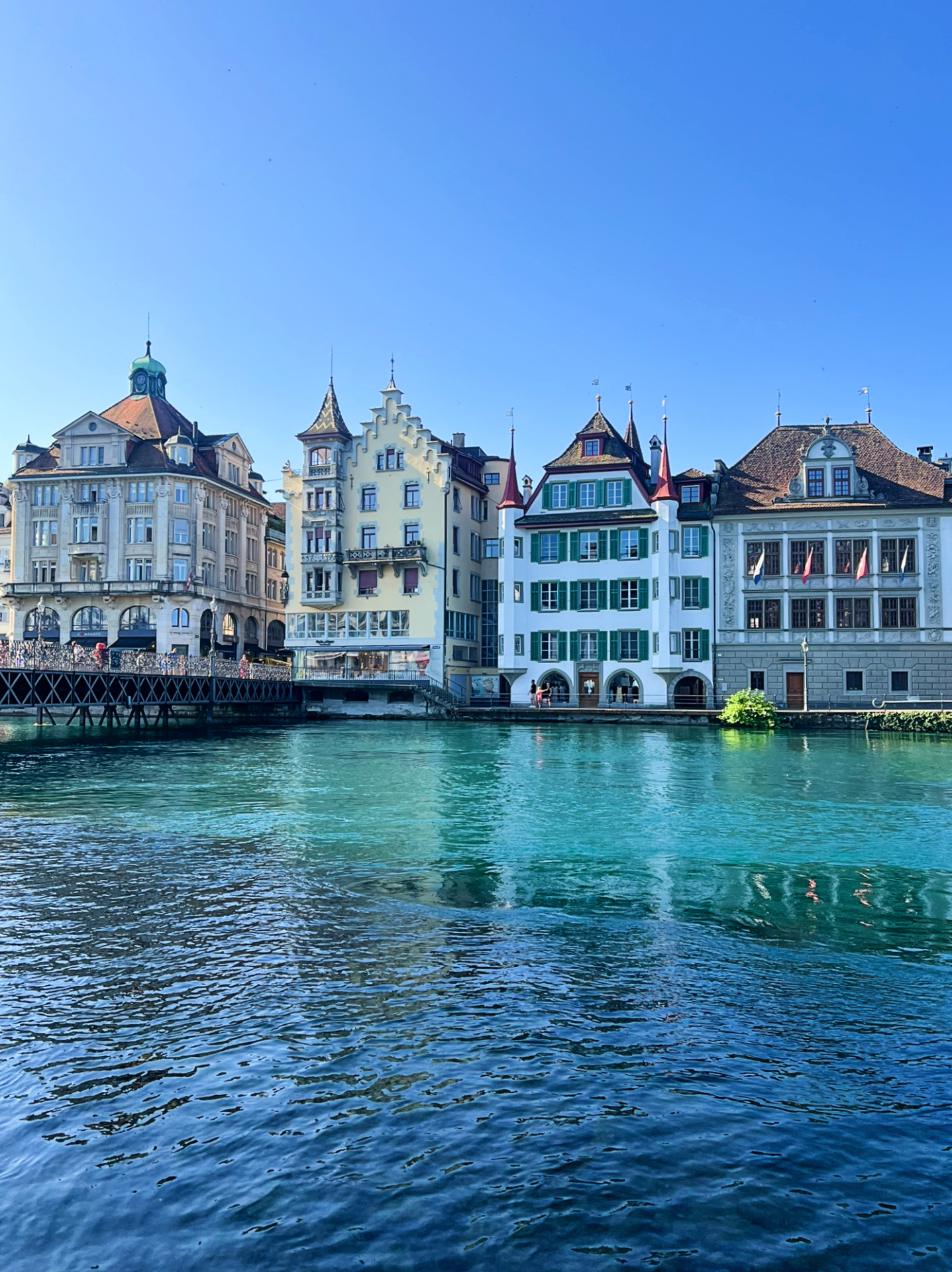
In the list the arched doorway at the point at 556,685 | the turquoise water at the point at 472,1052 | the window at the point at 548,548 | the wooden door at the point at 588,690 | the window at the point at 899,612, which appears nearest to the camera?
the turquoise water at the point at 472,1052

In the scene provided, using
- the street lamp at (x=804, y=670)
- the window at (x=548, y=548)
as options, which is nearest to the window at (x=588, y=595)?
the window at (x=548, y=548)

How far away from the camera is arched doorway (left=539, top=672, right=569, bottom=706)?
206ft

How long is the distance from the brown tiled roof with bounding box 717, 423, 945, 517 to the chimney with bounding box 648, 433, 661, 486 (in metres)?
4.35

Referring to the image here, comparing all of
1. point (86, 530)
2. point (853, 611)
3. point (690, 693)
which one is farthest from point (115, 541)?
point (853, 611)

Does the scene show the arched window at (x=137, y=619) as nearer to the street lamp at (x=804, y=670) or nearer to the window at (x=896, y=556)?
the street lamp at (x=804, y=670)

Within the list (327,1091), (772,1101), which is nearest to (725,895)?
(772,1101)

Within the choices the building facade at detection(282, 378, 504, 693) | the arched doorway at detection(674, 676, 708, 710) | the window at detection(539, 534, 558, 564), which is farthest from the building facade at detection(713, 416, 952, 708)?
the building facade at detection(282, 378, 504, 693)

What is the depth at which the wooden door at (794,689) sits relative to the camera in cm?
5831

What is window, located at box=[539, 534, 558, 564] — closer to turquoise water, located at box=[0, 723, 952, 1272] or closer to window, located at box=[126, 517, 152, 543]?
window, located at box=[126, 517, 152, 543]

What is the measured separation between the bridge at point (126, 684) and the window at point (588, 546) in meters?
19.3

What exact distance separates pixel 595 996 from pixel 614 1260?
404 cm

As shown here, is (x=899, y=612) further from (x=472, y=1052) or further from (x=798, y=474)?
(x=472, y=1052)

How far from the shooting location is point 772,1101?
24.0 ft

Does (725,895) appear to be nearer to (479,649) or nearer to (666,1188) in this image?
(666,1188)
